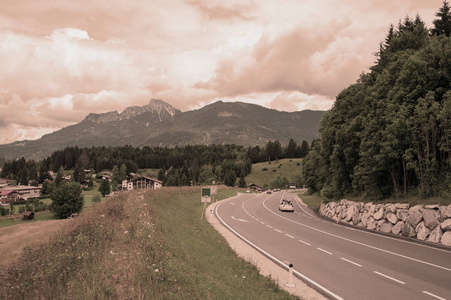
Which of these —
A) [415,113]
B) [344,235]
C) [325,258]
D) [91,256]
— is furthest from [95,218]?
[415,113]

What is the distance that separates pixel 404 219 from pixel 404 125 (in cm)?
693

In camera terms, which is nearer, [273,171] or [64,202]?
[64,202]

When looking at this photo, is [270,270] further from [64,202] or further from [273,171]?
[273,171]

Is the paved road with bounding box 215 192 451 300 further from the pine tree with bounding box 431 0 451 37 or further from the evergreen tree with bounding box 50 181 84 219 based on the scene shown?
the evergreen tree with bounding box 50 181 84 219

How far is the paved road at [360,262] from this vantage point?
9.73 metres

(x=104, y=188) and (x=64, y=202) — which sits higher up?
(x=104, y=188)

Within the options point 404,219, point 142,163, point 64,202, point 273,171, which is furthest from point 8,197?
point 404,219

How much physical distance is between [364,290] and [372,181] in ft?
62.5

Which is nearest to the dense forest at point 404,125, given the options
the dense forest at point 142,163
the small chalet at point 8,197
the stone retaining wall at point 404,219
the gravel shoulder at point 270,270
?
the stone retaining wall at point 404,219

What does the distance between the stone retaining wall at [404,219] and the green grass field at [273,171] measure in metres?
130

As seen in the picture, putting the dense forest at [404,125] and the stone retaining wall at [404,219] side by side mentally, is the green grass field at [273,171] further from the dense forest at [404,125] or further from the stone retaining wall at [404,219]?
the stone retaining wall at [404,219]

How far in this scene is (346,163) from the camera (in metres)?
32.3

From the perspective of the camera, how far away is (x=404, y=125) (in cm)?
2173

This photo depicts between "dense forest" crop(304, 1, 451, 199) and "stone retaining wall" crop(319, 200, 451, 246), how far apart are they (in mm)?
1733
